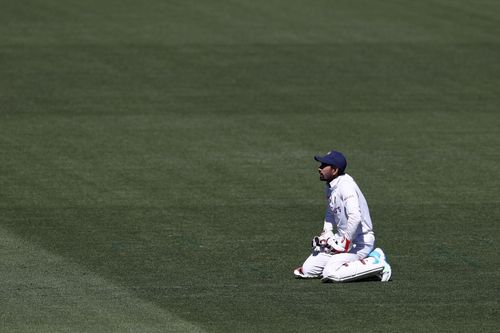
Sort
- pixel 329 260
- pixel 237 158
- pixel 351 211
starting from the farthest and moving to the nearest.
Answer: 1. pixel 237 158
2. pixel 329 260
3. pixel 351 211

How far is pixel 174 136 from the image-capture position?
26797mm

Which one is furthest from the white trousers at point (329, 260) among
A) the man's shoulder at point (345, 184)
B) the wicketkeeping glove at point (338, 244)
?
the man's shoulder at point (345, 184)

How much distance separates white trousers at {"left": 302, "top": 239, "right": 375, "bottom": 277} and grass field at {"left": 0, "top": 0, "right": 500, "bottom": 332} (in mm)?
247

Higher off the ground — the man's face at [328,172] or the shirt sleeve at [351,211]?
the man's face at [328,172]

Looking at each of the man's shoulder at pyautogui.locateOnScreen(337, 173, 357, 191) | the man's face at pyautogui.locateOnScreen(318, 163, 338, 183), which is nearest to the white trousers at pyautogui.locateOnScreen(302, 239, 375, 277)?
the man's shoulder at pyautogui.locateOnScreen(337, 173, 357, 191)

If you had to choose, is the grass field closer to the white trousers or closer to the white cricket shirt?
the white trousers

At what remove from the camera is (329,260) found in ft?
52.0

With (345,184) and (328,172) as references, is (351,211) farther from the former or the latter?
(328,172)

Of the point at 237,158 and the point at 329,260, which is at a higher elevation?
the point at 329,260

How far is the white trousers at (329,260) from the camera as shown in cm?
1575

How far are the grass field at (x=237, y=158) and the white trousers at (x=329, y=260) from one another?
9.7 inches

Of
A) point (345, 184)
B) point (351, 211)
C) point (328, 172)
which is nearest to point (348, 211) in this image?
point (351, 211)

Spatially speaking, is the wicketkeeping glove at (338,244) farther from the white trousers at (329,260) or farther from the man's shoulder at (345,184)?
the man's shoulder at (345,184)

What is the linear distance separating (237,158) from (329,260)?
9220mm
